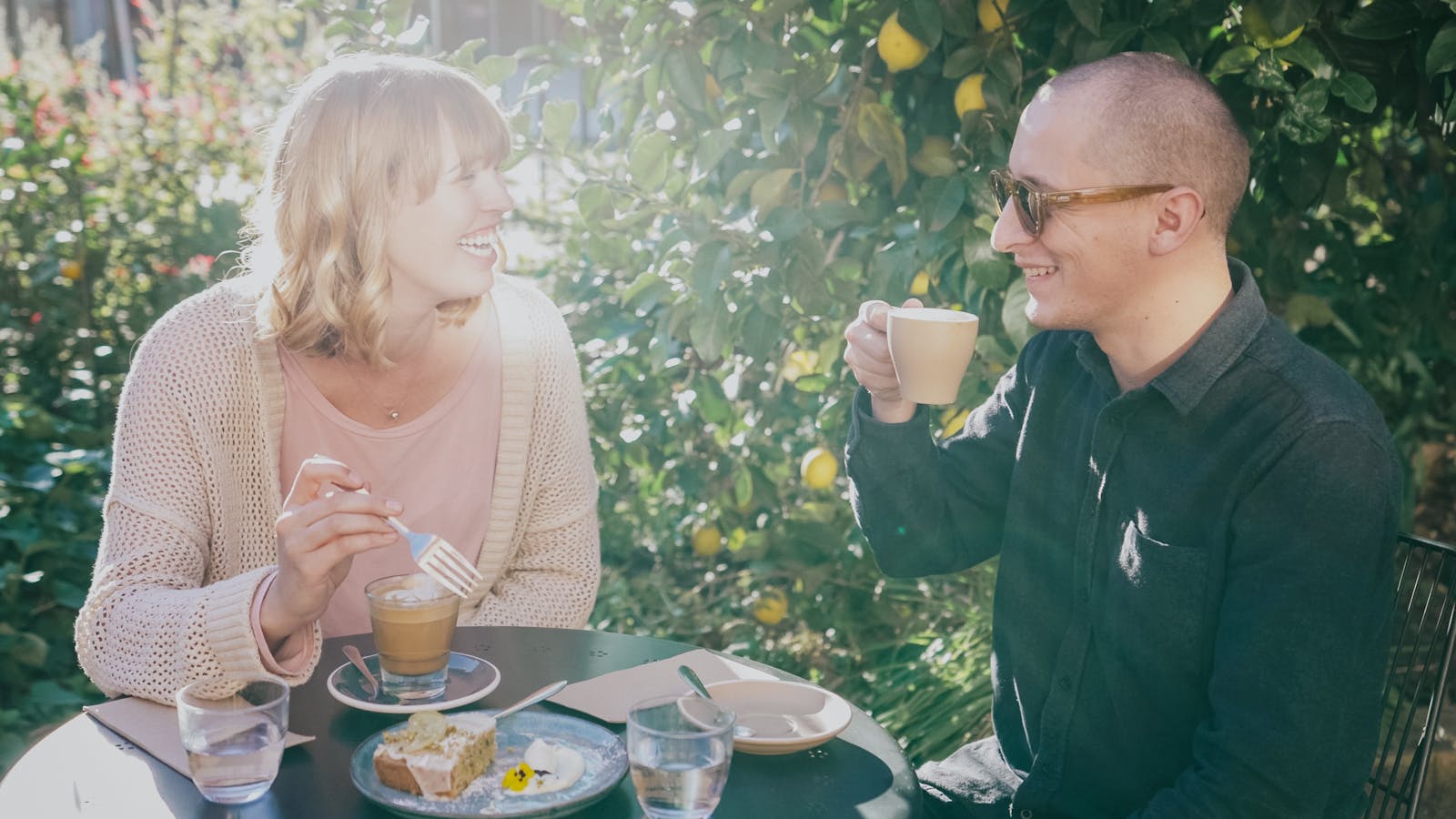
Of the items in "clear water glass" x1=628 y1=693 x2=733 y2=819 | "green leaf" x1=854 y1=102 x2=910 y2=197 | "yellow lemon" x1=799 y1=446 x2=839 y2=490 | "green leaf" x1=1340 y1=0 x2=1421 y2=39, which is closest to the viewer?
"clear water glass" x1=628 y1=693 x2=733 y2=819

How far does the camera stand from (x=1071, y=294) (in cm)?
193

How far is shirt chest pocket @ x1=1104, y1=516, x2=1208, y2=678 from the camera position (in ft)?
5.80

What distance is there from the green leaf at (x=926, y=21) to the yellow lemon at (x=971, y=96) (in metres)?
0.13

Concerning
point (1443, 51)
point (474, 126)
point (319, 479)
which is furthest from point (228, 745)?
point (1443, 51)

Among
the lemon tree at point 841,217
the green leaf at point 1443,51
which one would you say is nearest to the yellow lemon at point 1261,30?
the lemon tree at point 841,217

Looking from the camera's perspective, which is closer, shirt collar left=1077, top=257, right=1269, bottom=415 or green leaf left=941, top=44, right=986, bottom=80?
shirt collar left=1077, top=257, right=1269, bottom=415

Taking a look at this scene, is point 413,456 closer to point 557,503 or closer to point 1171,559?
point 557,503

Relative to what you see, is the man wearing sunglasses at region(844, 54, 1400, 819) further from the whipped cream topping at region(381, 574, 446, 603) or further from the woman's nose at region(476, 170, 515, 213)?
the whipped cream topping at region(381, 574, 446, 603)

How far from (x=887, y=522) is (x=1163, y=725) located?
0.58 m

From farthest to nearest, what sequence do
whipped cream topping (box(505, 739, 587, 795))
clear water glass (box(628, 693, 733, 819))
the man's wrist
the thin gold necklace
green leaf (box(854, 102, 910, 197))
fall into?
green leaf (box(854, 102, 910, 197)) < the thin gold necklace < the man's wrist < whipped cream topping (box(505, 739, 587, 795)) < clear water glass (box(628, 693, 733, 819))

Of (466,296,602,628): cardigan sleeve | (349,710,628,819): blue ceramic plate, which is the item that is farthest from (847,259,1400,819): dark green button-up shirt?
(349,710,628,819): blue ceramic plate

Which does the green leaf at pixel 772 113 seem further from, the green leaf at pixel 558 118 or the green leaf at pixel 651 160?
the green leaf at pixel 558 118

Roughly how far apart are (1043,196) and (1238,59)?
30.2 inches

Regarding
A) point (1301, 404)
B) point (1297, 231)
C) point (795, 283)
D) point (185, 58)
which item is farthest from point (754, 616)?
point (185, 58)
